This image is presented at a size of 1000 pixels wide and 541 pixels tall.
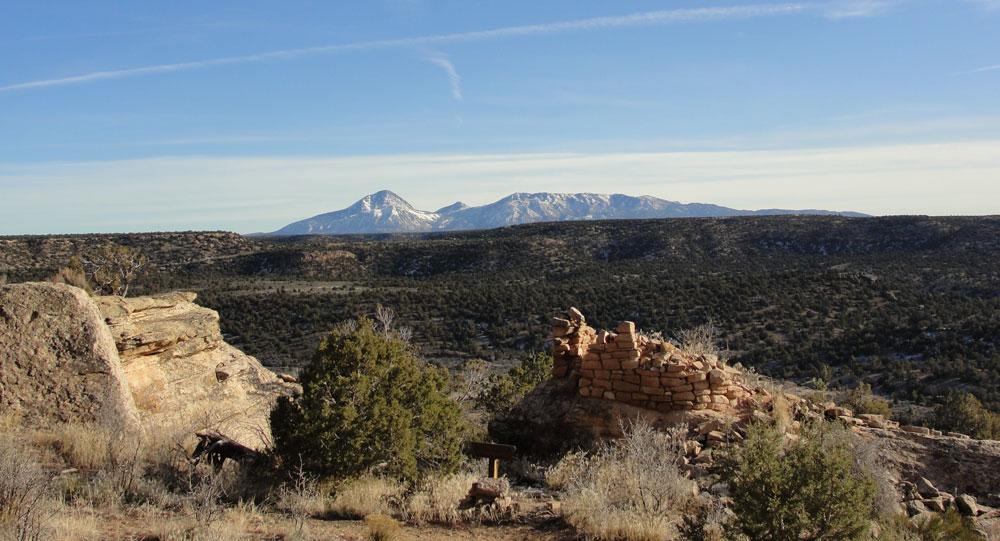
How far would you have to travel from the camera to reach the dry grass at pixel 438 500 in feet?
24.0

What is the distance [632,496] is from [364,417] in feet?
10.3

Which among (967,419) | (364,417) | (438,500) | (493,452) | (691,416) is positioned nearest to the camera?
(438,500)

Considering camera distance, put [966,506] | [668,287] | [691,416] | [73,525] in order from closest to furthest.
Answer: [73,525] < [966,506] < [691,416] < [668,287]

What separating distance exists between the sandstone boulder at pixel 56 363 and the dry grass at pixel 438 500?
447 cm

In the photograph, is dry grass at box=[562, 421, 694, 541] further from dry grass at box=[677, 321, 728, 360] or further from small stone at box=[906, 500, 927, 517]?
dry grass at box=[677, 321, 728, 360]

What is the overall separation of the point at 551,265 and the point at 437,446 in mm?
52864

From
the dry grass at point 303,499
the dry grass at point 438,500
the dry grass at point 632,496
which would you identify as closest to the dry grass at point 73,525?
the dry grass at point 303,499

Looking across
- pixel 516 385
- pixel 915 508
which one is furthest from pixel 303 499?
Answer: pixel 516 385

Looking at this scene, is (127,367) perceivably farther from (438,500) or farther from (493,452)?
(438,500)

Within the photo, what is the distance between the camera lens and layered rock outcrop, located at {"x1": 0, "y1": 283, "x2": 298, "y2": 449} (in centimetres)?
957

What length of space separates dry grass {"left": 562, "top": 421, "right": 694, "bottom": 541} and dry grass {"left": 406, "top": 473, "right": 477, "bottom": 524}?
1.14 metres

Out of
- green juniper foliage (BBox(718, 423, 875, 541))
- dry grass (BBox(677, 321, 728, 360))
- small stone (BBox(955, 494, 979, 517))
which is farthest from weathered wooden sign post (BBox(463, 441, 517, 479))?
small stone (BBox(955, 494, 979, 517))

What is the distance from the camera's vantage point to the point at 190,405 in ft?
40.7

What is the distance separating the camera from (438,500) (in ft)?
24.6
